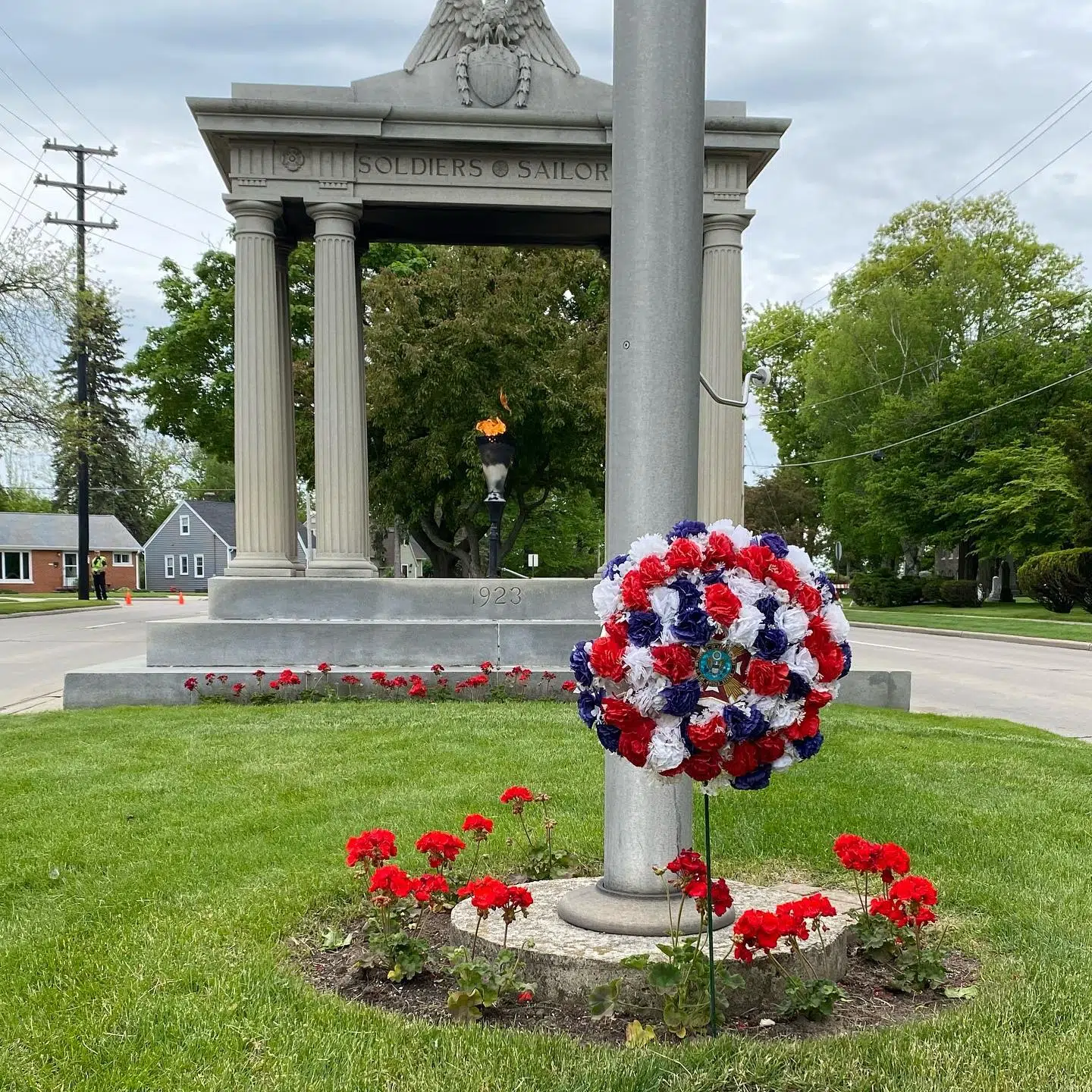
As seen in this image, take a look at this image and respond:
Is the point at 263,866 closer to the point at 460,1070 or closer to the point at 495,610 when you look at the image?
the point at 460,1070

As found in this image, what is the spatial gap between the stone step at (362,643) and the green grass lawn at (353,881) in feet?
5.75

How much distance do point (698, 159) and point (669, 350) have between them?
0.79 meters

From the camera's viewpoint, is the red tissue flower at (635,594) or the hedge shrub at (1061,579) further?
the hedge shrub at (1061,579)

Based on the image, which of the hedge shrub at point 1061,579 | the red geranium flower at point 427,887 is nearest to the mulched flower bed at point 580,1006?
the red geranium flower at point 427,887

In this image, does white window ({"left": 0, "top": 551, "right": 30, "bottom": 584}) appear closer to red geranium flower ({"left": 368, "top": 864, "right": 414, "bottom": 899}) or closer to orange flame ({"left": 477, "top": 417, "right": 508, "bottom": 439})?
orange flame ({"left": 477, "top": 417, "right": 508, "bottom": 439})

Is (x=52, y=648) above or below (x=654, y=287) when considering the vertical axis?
below

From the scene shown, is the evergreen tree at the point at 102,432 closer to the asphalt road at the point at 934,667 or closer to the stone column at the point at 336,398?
the asphalt road at the point at 934,667

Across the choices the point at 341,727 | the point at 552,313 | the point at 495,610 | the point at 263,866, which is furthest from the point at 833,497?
the point at 263,866

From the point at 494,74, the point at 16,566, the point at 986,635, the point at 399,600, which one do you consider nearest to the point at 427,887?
the point at 399,600

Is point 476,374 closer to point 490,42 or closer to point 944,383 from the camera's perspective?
point 490,42

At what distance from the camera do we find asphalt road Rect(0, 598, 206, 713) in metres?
13.7

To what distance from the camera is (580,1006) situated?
144 inches

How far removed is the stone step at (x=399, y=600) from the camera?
42.1 ft

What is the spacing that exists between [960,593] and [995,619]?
1117 cm
